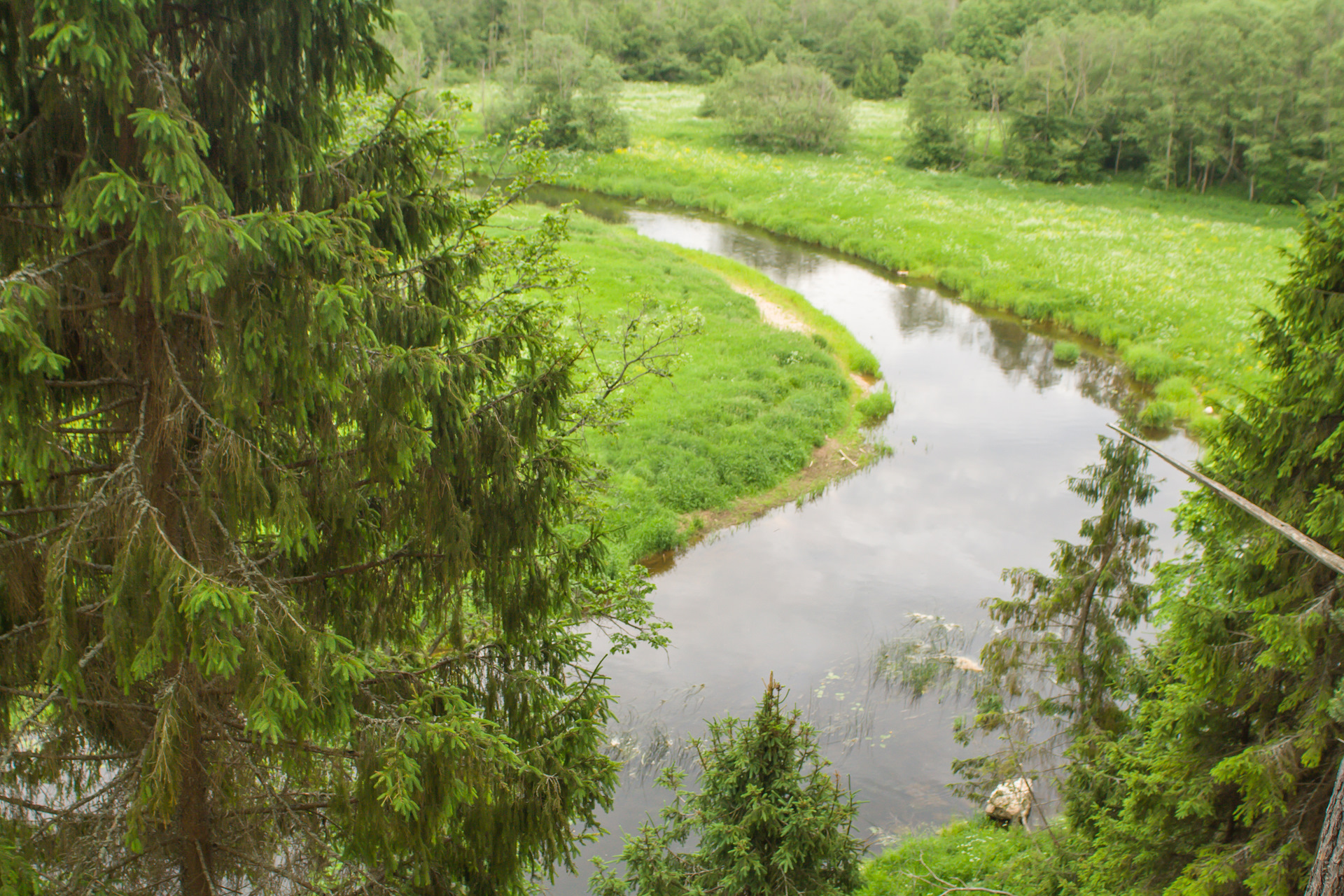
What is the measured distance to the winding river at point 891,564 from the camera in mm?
12117

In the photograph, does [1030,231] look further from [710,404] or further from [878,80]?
[878,80]

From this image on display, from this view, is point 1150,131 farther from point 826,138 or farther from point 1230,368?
point 1230,368

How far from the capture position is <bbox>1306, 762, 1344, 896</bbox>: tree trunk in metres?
3.99

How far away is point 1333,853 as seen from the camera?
409cm

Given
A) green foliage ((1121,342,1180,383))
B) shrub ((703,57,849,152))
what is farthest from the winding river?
shrub ((703,57,849,152))

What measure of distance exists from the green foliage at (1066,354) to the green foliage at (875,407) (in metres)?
6.50

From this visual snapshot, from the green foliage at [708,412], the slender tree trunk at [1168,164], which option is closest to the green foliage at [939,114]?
the slender tree trunk at [1168,164]

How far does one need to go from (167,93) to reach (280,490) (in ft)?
6.64

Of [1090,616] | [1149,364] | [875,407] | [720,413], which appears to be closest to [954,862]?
[1090,616]

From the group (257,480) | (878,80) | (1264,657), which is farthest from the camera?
(878,80)

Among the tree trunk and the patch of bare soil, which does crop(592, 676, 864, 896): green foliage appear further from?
the patch of bare soil

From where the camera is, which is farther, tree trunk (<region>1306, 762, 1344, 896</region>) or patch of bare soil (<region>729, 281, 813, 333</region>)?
patch of bare soil (<region>729, 281, 813, 333</region>)

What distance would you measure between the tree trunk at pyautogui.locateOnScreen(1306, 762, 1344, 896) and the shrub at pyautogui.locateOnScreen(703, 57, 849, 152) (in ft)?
166

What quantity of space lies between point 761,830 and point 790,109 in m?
49.2
